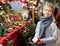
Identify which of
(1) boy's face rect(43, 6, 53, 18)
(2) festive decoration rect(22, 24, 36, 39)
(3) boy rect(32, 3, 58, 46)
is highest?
(1) boy's face rect(43, 6, 53, 18)

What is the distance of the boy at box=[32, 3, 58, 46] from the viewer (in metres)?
2.08

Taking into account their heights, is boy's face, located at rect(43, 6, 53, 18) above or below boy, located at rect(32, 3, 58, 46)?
above

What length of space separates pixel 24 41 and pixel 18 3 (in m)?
0.69

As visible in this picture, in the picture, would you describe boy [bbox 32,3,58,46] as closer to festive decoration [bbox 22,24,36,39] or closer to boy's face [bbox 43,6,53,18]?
boy's face [bbox 43,6,53,18]

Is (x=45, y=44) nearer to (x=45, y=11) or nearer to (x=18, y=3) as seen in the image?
(x=45, y=11)

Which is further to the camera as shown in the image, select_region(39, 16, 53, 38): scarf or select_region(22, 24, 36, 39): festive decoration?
select_region(22, 24, 36, 39): festive decoration

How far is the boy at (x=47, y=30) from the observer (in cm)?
208

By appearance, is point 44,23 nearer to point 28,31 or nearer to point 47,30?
point 47,30

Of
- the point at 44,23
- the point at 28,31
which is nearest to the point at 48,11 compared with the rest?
the point at 44,23

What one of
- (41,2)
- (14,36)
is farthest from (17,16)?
(14,36)

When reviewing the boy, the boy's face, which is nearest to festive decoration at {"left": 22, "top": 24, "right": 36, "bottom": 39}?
the boy

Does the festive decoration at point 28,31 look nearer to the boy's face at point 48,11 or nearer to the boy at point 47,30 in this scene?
→ the boy at point 47,30

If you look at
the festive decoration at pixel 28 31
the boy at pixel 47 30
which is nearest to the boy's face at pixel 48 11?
the boy at pixel 47 30

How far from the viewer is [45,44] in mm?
2186
